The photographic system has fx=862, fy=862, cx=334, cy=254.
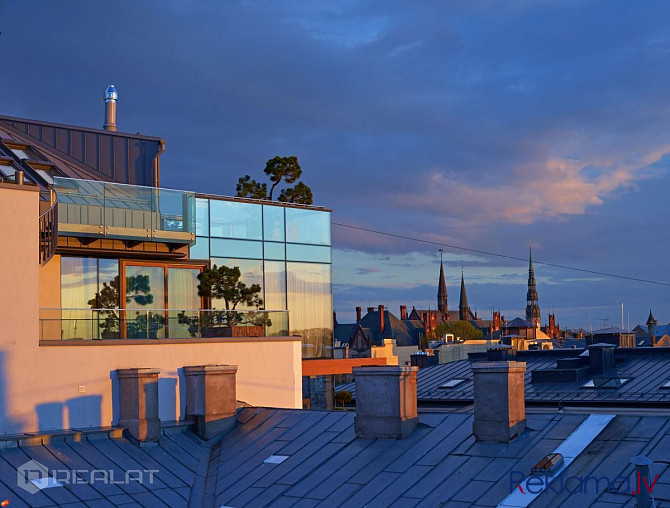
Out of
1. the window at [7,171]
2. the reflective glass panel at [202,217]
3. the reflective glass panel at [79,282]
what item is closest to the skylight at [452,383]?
the reflective glass panel at [202,217]

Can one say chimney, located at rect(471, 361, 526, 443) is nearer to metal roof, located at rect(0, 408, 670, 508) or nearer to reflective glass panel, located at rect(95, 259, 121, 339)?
metal roof, located at rect(0, 408, 670, 508)

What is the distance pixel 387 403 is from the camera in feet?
70.2

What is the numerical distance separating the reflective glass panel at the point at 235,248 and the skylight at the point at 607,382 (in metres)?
16.0

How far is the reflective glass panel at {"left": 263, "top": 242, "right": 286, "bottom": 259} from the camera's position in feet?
133

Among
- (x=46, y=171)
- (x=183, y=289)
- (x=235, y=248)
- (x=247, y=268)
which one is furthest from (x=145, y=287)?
(x=247, y=268)

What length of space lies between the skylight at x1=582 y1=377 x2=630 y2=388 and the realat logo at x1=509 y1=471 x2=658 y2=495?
2179 centimetres

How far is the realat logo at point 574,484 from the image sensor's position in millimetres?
16000

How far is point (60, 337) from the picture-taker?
78.3 feet

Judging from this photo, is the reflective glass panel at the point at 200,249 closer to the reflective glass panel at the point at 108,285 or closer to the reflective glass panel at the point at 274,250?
the reflective glass panel at the point at 274,250

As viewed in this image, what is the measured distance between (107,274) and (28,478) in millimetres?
11870

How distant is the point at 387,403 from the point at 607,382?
19.8 m

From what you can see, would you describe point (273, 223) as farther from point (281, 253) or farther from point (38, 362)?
point (38, 362)

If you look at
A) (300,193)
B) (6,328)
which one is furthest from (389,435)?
(300,193)

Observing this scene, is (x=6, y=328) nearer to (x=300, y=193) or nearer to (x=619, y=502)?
(x=619, y=502)
